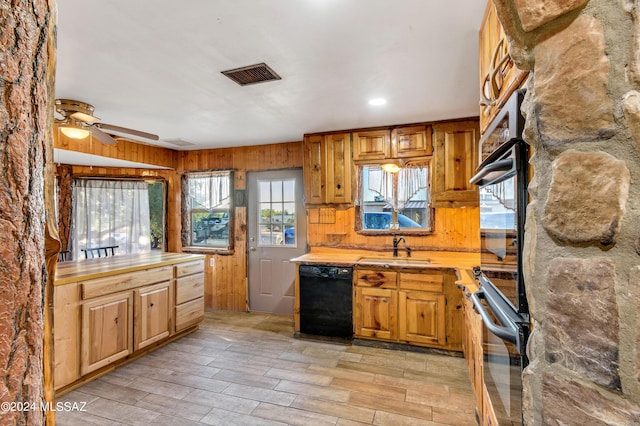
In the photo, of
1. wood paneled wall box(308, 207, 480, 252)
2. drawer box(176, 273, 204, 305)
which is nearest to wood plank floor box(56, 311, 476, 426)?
drawer box(176, 273, 204, 305)

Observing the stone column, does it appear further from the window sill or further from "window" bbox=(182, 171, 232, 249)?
"window" bbox=(182, 171, 232, 249)

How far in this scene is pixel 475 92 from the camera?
107 inches

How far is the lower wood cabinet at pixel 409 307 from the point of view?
3.07 meters

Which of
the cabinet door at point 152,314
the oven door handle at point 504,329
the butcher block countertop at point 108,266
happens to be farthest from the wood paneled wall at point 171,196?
the oven door handle at point 504,329

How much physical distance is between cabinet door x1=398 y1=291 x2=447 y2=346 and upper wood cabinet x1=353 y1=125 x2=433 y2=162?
1575 mm

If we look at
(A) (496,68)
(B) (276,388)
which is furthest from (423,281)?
(A) (496,68)

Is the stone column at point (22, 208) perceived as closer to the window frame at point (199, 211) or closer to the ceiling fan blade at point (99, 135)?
the ceiling fan blade at point (99, 135)

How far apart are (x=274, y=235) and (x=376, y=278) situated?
181cm

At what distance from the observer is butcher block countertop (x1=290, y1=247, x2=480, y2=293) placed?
10.4 ft

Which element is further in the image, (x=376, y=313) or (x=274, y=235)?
(x=274, y=235)

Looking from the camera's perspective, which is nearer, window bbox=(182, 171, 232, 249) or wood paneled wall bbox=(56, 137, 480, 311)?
wood paneled wall bbox=(56, 137, 480, 311)

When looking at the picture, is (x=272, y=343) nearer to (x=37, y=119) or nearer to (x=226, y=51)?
(x=226, y=51)

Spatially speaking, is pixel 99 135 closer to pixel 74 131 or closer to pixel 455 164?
pixel 74 131

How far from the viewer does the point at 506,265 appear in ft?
3.48
